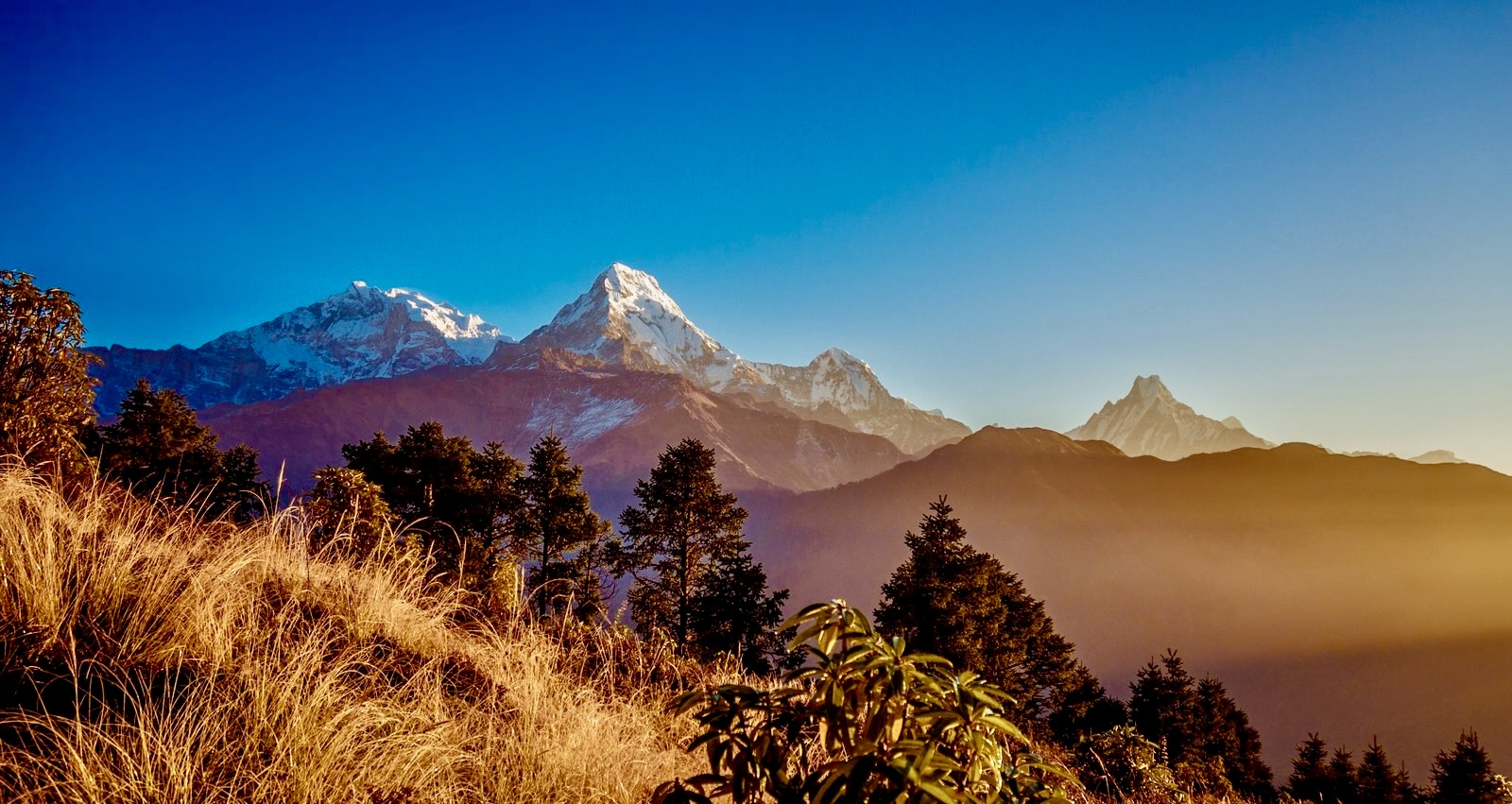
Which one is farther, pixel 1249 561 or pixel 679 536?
pixel 1249 561

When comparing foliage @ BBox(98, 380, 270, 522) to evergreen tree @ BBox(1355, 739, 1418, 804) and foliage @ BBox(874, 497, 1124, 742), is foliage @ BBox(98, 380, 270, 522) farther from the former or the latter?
evergreen tree @ BBox(1355, 739, 1418, 804)

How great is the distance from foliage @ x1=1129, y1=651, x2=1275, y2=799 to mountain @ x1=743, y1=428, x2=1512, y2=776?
7012cm

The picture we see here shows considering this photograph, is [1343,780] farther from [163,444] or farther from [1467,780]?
[163,444]

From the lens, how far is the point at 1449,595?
14700cm

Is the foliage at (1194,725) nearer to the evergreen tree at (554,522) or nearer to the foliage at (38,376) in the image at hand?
the evergreen tree at (554,522)

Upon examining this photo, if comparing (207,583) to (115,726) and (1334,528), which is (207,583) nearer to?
(115,726)

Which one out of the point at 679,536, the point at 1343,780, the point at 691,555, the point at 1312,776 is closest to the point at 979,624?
the point at 691,555

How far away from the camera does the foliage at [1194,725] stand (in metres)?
24.6

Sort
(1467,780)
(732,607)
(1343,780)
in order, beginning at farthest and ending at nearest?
(1343,780) → (1467,780) → (732,607)

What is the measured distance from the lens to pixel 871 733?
5.13ft

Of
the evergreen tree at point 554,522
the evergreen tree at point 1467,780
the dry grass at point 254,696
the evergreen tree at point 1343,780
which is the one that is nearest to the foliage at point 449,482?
the evergreen tree at point 554,522

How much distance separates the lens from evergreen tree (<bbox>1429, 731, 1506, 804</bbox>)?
2038 centimetres

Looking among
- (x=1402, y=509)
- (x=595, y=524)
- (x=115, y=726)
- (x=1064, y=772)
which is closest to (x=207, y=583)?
(x=115, y=726)

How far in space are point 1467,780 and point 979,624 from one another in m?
18.9
